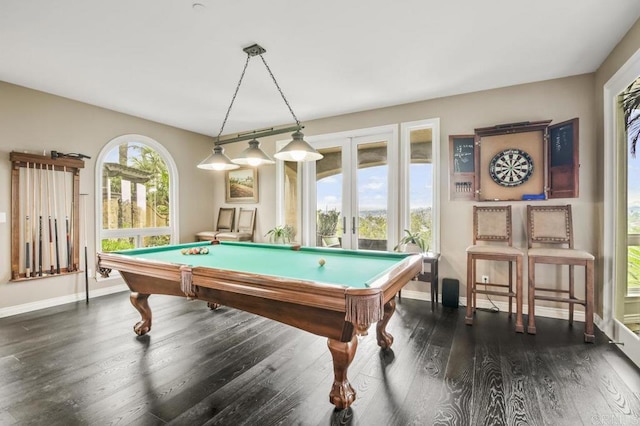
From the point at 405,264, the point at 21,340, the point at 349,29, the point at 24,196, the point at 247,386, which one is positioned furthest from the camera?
the point at 24,196

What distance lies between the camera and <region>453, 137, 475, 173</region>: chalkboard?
377 cm

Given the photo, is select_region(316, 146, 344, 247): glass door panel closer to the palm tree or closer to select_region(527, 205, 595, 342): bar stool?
select_region(527, 205, 595, 342): bar stool

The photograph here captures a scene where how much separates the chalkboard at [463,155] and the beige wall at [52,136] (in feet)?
15.0

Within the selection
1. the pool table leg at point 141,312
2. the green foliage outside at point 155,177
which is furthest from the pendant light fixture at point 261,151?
the green foliage outside at point 155,177

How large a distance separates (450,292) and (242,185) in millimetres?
3993

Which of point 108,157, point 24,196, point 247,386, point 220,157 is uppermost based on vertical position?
point 108,157

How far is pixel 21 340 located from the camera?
281 cm

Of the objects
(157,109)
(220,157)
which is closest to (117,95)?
(157,109)

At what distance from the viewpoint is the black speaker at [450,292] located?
3.72 m

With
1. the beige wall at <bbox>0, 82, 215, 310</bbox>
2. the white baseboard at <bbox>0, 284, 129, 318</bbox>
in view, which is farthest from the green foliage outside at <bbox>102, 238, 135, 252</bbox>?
the white baseboard at <bbox>0, 284, 129, 318</bbox>

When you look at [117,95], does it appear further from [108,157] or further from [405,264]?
[405,264]

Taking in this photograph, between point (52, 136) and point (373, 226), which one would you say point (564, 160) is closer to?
point (373, 226)

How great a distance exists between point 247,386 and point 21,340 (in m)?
2.42

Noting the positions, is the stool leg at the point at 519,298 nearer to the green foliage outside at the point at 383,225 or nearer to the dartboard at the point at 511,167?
the dartboard at the point at 511,167
